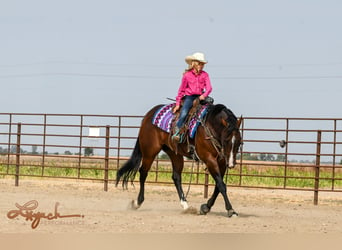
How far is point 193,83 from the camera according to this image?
11531mm

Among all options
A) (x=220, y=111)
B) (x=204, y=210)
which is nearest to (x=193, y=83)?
(x=220, y=111)

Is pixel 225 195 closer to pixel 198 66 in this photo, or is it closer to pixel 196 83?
pixel 196 83

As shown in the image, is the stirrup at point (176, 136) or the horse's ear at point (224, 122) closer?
the horse's ear at point (224, 122)

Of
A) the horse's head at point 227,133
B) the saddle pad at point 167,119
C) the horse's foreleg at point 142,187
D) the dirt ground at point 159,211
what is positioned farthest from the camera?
the horse's foreleg at point 142,187

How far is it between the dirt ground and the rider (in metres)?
1.50

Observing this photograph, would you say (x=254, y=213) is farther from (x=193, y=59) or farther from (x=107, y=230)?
(x=107, y=230)

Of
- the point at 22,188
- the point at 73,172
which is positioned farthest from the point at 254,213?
the point at 73,172

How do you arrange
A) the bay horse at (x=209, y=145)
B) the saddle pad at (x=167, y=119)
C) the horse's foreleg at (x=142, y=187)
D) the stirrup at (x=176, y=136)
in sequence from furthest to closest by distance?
the horse's foreleg at (x=142, y=187) → the stirrup at (x=176, y=136) → the saddle pad at (x=167, y=119) → the bay horse at (x=209, y=145)

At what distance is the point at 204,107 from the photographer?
11555 millimetres

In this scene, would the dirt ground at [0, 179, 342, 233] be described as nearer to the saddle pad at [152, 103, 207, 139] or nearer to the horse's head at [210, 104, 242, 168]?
the horse's head at [210, 104, 242, 168]

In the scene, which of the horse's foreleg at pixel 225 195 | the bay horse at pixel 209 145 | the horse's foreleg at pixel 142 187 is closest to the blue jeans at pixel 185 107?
the bay horse at pixel 209 145

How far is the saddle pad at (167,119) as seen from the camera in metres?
11.6

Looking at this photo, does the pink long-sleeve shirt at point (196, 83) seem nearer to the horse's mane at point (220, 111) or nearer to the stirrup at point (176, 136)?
the horse's mane at point (220, 111)

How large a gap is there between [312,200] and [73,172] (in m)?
7.91
